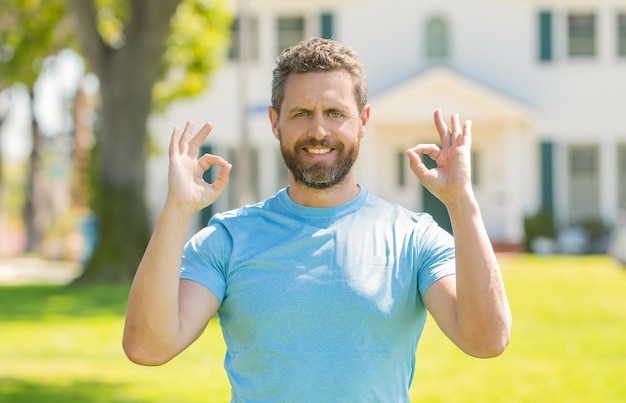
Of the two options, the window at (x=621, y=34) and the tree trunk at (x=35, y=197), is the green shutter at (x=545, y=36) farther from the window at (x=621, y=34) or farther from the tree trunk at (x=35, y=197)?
the tree trunk at (x=35, y=197)

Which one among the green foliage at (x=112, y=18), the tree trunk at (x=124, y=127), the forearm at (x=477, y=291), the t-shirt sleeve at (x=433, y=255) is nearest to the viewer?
the forearm at (x=477, y=291)

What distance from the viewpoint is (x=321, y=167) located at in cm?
345

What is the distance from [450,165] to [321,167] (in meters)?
0.38

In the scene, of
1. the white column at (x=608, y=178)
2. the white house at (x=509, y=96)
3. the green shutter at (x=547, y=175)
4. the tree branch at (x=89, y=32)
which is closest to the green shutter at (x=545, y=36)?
the white house at (x=509, y=96)

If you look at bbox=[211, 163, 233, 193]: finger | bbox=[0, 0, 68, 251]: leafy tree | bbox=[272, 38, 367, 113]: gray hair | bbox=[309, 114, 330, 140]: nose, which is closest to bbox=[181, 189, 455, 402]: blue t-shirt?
bbox=[211, 163, 233, 193]: finger

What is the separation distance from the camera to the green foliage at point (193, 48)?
24694 millimetres

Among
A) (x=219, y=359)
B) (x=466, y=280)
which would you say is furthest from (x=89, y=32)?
(x=466, y=280)

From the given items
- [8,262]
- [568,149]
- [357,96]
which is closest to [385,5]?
[568,149]

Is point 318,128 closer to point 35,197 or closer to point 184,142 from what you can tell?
point 184,142

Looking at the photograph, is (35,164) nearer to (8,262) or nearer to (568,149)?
(8,262)

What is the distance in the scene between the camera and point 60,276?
23.8 meters

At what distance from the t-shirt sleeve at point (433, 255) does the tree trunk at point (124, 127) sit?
46.7 feet

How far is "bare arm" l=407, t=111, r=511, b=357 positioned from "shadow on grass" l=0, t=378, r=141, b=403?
5.67 metres

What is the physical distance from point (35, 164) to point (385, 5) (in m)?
16.1
